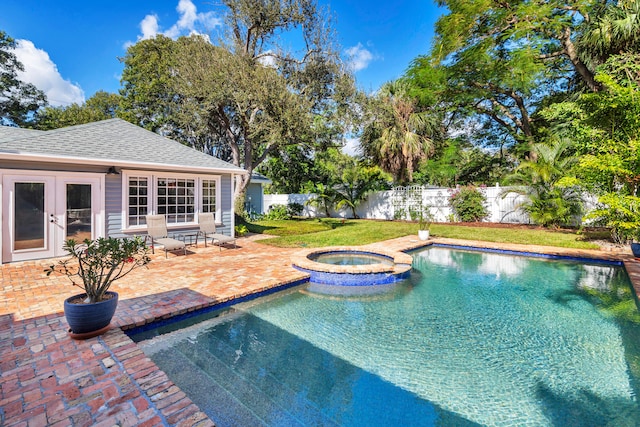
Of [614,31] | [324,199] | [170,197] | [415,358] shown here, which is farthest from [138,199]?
[614,31]

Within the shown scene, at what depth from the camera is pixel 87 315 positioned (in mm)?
3822

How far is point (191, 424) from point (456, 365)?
120 inches

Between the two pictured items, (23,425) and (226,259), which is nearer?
(23,425)

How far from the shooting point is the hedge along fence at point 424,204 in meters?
15.8

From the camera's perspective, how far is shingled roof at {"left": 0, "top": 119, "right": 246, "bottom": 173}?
7797 mm

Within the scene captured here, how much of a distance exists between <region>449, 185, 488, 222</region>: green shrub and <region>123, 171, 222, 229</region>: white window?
12964 millimetres

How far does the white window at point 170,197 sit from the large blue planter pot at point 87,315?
6.30m

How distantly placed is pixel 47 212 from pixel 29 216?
0.37 metres

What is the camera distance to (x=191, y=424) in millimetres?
2391

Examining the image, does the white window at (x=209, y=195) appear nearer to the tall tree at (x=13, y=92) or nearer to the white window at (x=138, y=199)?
the white window at (x=138, y=199)

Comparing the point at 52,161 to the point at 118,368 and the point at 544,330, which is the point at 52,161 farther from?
the point at 544,330

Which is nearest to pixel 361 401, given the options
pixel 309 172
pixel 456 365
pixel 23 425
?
pixel 456 365

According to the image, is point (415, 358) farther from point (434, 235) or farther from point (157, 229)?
point (434, 235)

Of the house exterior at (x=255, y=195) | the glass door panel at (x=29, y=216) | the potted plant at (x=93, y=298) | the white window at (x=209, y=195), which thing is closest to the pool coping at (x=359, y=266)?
the potted plant at (x=93, y=298)
